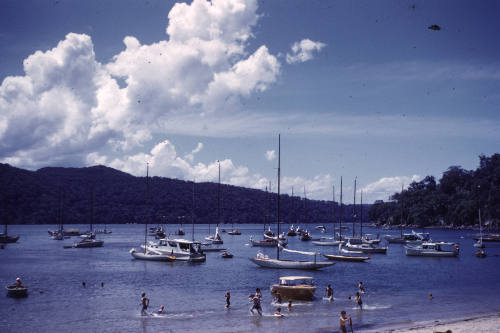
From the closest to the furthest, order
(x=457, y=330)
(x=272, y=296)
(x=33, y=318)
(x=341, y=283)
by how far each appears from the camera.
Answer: (x=457, y=330)
(x=33, y=318)
(x=272, y=296)
(x=341, y=283)

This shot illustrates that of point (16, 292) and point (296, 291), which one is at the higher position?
point (296, 291)

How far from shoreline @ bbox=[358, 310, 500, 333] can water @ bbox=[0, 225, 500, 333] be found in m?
1.21

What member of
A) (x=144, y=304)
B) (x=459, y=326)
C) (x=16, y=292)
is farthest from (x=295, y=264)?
(x=16, y=292)

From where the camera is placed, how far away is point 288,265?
2557 inches

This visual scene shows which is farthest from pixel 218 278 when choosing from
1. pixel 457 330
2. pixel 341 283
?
pixel 457 330

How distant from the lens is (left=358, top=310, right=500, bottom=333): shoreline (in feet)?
105

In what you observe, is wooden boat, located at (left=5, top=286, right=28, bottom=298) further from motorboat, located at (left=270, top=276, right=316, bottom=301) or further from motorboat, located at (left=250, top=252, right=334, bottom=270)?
motorboat, located at (left=250, top=252, right=334, bottom=270)

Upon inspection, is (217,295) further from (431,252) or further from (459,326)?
(431,252)

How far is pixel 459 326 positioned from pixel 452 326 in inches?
17.8

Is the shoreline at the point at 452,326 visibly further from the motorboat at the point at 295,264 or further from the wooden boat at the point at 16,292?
the wooden boat at the point at 16,292

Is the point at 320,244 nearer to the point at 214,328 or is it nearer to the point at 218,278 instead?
the point at 218,278

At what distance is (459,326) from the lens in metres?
33.5

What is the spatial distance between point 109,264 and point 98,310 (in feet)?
135

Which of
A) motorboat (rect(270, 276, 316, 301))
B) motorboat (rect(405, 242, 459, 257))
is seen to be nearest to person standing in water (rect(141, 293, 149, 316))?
motorboat (rect(270, 276, 316, 301))
